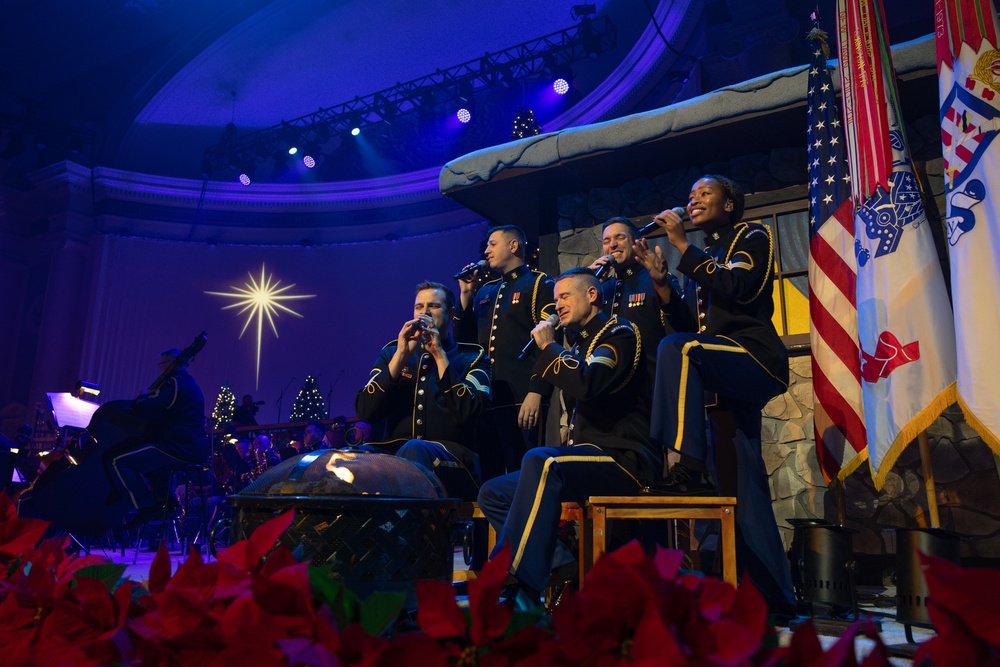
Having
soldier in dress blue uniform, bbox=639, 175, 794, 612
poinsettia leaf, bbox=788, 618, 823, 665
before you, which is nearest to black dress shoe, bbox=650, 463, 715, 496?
soldier in dress blue uniform, bbox=639, 175, 794, 612

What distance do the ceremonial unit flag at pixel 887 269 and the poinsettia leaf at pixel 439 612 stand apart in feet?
11.0

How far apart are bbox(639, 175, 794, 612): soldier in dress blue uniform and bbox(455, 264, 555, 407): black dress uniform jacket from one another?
1.11 metres

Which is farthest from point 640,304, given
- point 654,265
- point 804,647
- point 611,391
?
point 804,647

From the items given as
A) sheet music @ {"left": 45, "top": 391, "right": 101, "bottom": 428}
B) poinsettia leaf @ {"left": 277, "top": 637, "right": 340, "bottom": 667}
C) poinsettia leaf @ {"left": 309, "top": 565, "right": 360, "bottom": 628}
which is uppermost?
sheet music @ {"left": 45, "top": 391, "right": 101, "bottom": 428}

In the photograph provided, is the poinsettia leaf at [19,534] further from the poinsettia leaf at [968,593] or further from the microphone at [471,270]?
the microphone at [471,270]

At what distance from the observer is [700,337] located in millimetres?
3420

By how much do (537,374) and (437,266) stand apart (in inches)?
460

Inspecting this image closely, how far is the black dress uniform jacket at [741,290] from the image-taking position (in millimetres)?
3578

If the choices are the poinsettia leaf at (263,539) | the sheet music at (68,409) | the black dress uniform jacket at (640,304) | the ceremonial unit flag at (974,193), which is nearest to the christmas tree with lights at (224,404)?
the sheet music at (68,409)

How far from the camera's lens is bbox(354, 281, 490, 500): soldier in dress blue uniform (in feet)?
13.5

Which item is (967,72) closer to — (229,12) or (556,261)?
(556,261)

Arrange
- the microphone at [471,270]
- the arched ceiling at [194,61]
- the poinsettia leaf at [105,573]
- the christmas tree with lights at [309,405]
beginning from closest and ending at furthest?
the poinsettia leaf at [105,573]
the microphone at [471,270]
the christmas tree with lights at [309,405]
the arched ceiling at [194,61]

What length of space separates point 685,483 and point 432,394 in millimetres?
1562

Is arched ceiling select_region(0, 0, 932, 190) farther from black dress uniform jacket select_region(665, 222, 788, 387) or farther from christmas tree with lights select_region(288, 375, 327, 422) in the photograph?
black dress uniform jacket select_region(665, 222, 788, 387)
